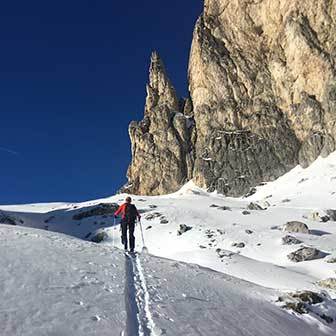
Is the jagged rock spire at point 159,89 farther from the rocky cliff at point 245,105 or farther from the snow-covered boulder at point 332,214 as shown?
the snow-covered boulder at point 332,214

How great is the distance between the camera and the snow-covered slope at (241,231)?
28750 mm

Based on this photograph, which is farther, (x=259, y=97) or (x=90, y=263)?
(x=259, y=97)

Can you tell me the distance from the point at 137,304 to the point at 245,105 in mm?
102037

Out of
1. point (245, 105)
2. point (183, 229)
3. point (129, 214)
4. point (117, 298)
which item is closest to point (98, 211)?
point (183, 229)

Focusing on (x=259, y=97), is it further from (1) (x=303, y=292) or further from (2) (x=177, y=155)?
(1) (x=303, y=292)

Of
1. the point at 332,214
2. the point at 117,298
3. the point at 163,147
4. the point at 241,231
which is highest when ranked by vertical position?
the point at 163,147

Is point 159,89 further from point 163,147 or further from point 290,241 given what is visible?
point 290,241

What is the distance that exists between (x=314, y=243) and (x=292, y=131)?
6613 cm

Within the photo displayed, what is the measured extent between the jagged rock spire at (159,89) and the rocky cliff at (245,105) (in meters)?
0.40

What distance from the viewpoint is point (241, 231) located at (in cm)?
4378

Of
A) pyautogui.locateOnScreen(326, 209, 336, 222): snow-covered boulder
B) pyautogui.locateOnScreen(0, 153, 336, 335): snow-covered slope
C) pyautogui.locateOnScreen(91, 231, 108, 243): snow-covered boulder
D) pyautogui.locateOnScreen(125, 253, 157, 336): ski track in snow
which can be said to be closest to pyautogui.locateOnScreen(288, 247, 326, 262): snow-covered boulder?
pyautogui.locateOnScreen(0, 153, 336, 335): snow-covered slope

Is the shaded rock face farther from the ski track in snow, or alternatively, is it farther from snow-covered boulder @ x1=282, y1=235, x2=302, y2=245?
the ski track in snow

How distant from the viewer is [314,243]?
37906mm

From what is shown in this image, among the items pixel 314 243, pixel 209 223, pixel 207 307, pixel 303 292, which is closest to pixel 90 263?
pixel 207 307
